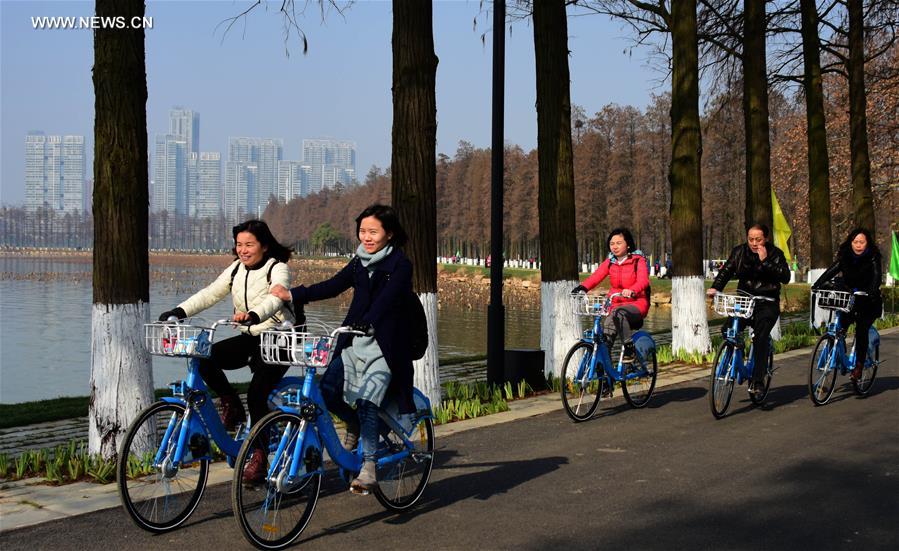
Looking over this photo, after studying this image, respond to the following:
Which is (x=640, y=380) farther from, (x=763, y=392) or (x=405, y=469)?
(x=405, y=469)

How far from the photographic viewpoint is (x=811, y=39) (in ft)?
77.8

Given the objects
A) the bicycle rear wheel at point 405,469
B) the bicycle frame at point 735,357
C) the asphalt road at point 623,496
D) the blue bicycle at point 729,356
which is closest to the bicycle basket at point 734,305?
the blue bicycle at point 729,356

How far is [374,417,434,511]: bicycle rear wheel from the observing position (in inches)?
249

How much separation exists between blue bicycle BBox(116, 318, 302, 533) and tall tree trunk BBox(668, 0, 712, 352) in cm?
1115

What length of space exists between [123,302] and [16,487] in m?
1.51

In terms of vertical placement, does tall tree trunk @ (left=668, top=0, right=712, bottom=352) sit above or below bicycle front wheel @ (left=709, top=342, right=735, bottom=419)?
above

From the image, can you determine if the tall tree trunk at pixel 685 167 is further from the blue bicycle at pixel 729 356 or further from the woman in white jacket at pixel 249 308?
the woman in white jacket at pixel 249 308

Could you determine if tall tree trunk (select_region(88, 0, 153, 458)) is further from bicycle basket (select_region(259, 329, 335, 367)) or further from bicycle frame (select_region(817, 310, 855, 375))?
bicycle frame (select_region(817, 310, 855, 375))

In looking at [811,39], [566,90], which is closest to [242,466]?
[566,90]

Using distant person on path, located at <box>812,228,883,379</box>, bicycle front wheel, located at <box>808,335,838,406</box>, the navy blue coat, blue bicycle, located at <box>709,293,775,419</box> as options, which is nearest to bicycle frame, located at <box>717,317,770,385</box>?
blue bicycle, located at <box>709,293,775,419</box>

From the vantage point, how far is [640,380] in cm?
1079

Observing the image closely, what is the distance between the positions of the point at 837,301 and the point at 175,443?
7859mm

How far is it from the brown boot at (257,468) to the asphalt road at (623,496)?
33 centimetres

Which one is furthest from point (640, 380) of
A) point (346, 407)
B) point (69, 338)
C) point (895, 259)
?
point (895, 259)
